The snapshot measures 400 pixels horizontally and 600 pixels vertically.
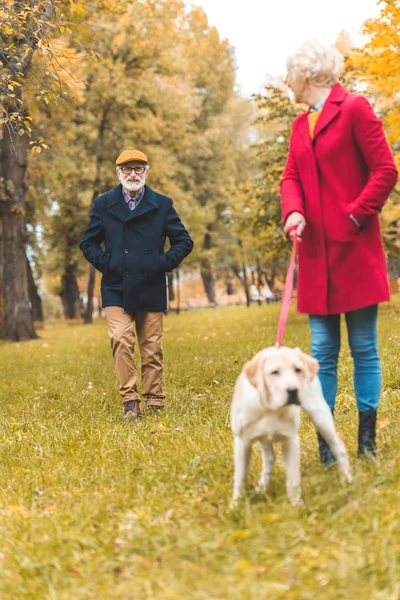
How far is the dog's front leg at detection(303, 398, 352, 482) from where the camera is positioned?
11.1 ft

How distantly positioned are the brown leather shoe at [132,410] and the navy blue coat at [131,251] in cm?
92

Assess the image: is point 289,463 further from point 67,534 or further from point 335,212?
point 335,212

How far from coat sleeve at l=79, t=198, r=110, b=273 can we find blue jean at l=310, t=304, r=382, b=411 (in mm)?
2951

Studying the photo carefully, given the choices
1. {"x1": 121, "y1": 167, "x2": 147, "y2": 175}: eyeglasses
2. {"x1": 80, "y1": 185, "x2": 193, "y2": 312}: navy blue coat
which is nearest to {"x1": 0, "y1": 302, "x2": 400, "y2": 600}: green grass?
{"x1": 80, "y1": 185, "x2": 193, "y2": 312}: navy blue coat

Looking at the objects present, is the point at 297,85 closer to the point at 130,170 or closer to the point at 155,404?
the point at 130,170

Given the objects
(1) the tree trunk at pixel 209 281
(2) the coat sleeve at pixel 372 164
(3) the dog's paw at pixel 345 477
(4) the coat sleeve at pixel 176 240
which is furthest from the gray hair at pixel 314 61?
(1) the tree trunk at pixel 209 281

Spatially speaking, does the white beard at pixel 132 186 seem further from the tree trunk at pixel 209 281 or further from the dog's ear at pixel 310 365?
the tree trunk at pixel 209 281

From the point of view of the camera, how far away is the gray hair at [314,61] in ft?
12.1

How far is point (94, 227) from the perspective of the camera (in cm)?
648

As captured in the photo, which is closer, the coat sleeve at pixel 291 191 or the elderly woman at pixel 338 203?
the elderly woman at pixel 338 203

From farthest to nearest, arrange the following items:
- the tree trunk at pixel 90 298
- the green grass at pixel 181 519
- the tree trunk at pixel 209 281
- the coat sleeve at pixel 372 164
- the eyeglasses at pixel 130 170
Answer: the tree trunk at pixel 209 281, the tree trunk at pixel 90 298, the eyeglasses at pixel 130 170, the coat sleeve at pixel 372 164, the green grass at pixel 181 519

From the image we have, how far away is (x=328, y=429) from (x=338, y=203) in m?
1.30

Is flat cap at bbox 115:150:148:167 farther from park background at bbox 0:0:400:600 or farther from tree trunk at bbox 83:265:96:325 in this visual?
tree trunk at bbox 83:265:96:325

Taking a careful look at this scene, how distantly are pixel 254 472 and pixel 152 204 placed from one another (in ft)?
11.0
